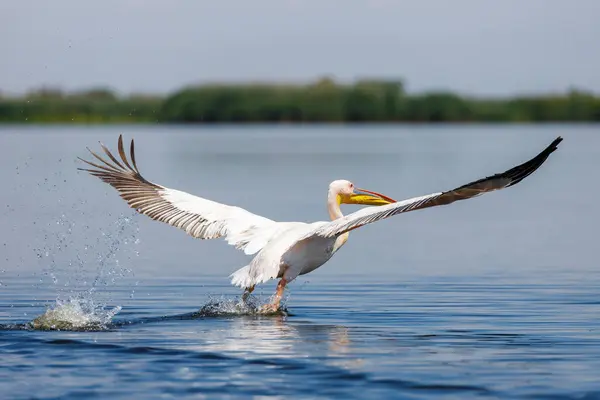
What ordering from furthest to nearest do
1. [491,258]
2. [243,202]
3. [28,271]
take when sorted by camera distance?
[243,202], [491,258], [28,271]

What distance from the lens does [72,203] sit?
82.7 ft

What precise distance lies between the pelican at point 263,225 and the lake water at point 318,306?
0.45 m

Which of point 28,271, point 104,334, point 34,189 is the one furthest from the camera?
point 34,189

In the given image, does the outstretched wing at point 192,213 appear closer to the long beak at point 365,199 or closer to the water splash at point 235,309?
the water splash at point 235,309

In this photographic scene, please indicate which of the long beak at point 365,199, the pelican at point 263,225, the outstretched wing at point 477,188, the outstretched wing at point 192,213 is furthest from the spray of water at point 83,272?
the outstretched wing at point 477,188

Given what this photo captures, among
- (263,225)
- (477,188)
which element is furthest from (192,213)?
(477,188)

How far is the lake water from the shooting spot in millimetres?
8367

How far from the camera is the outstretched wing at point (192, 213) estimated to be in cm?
1270

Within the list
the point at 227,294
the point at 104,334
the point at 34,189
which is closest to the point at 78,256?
the point at 227,294

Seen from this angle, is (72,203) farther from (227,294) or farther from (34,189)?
(227,294)

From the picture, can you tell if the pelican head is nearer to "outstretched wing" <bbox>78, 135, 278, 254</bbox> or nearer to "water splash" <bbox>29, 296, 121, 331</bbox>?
"outstretched wing" <bbox>78, 135, 278, 254</bbox>

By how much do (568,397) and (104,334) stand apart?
4186 millimetres

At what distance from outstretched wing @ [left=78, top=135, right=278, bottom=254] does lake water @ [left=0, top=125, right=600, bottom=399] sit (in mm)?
771

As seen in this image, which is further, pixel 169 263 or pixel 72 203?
pixel 72 203
